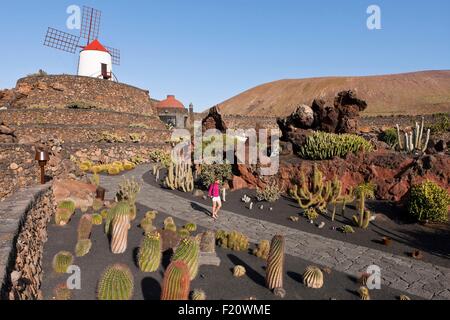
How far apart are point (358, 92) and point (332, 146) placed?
78729 millimetres

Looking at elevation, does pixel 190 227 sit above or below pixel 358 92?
below

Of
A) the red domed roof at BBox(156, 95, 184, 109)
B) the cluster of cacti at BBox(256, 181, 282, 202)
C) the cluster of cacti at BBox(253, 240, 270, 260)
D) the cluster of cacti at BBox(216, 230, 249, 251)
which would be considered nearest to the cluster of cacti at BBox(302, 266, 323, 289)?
the cluster of cacti at BBox(253, 240, 270, 260)

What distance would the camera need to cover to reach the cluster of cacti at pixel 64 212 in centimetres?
891

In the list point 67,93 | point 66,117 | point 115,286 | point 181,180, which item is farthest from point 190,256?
point 67,93

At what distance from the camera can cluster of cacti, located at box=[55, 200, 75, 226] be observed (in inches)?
351

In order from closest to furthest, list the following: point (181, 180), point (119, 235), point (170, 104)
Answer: point (119, 235)
point (181, 180)
point (170, 104)

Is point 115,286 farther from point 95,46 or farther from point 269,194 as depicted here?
point 95,46

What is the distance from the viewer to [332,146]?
43.7 feet

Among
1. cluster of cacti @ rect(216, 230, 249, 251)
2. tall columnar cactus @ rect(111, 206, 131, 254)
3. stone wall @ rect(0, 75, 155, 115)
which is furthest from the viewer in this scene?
stone wall @ rect(0, 75, 155, 115)

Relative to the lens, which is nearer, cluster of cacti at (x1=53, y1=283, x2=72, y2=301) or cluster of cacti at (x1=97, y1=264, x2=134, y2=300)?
cluster of cacti at (x1=97, y1=264, x2=134, y2=300)

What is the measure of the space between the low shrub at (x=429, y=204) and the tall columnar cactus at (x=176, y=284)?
315 inches

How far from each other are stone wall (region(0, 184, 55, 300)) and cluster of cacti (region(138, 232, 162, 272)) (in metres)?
1.78

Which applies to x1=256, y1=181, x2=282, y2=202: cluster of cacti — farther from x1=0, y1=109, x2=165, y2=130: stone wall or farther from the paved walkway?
x1=0, y1=109, x2=165, y2=130: stone wall

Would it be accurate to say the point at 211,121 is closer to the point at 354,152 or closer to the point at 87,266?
the point at 354,152
